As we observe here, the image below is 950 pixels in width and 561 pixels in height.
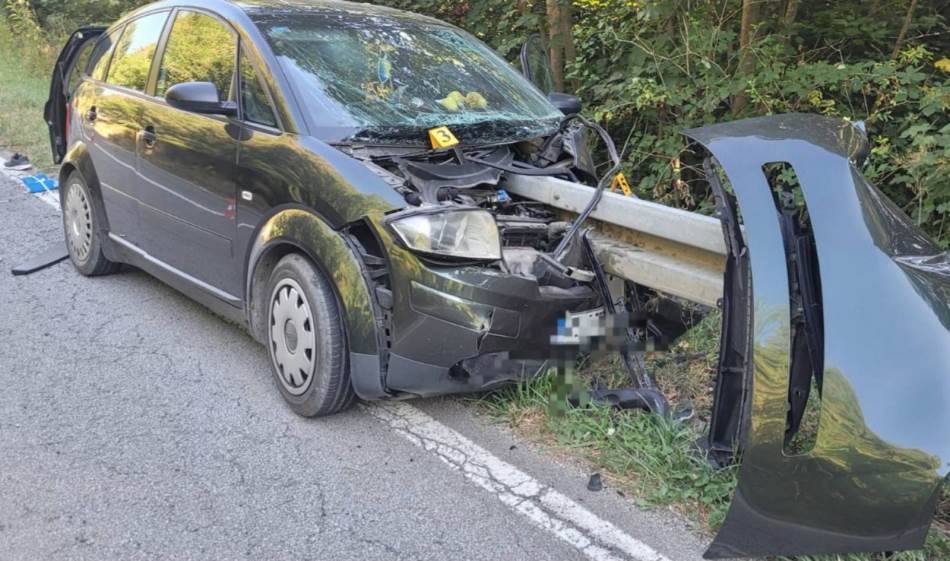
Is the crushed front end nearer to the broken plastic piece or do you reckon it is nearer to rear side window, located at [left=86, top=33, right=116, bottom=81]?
rear side window, located at [left=86, top=33, right=116, bottom=81]

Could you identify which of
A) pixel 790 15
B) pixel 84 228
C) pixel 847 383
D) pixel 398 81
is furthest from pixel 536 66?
pixel 847 383

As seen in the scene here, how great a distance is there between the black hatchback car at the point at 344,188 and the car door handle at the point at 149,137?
0.04ft

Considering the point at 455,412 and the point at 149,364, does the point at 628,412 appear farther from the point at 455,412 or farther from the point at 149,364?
the point at 149,364

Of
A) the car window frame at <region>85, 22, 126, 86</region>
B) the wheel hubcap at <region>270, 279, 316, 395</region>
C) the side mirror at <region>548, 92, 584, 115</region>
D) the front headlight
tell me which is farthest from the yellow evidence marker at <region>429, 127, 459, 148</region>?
the car window frame at <region>85, 22, 126, 86</region>

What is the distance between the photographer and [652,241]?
3.61m

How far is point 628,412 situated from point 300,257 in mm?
1564

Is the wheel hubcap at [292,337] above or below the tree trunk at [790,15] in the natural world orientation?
below

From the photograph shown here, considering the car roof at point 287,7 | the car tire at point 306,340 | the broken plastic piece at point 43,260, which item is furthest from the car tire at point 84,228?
the car tire at point 306,340

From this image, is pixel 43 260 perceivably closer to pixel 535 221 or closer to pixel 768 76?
pixel 535 221

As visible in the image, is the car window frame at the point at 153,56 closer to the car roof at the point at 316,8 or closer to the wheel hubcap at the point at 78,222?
the car roof at the point at 316,8

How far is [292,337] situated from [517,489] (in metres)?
1.23

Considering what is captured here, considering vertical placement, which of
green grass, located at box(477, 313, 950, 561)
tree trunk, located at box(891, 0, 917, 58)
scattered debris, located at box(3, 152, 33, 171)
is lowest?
scattered debris, located at box(3, 152, 33, 171)

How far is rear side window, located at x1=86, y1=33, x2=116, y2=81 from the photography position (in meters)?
5.30

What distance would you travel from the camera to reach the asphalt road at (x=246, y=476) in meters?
2.79
